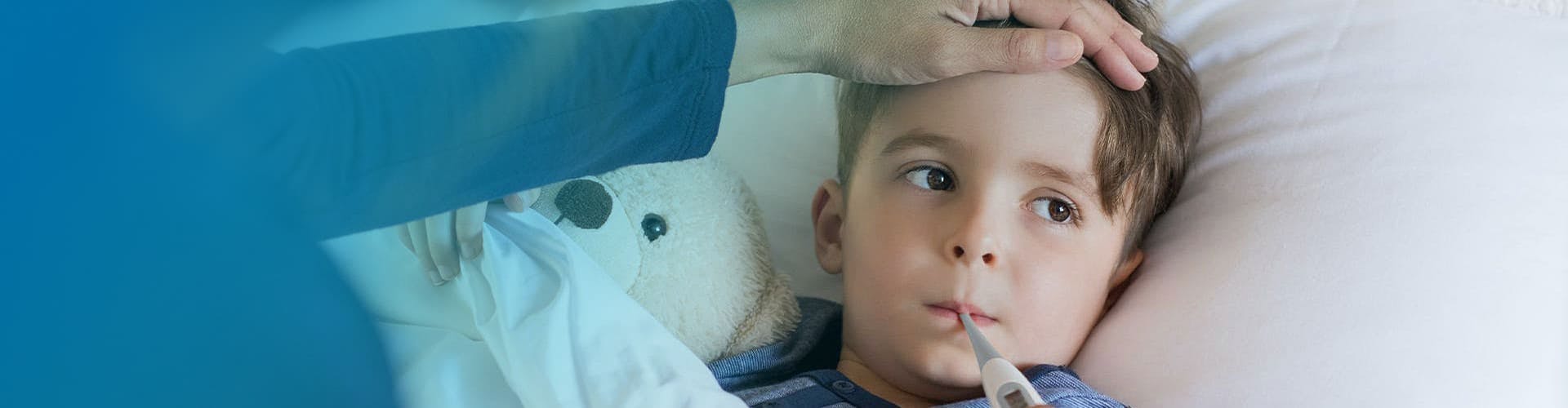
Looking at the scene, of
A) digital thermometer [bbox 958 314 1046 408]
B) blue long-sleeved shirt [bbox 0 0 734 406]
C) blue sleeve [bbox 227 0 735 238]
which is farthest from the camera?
digital thermometer [bbox 958 314 1046 408]

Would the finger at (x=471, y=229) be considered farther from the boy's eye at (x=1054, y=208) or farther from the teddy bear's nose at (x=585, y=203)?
the boy's eye at (x=1054, y=208)

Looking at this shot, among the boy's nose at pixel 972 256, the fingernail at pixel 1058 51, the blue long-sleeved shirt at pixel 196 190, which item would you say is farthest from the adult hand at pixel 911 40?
the blue long-sleeved shirt at pixel 196 190

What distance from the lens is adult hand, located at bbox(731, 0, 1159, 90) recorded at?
0.73 m

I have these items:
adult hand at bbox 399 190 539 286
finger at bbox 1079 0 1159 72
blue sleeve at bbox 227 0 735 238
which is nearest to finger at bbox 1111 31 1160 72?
finger at bbox 1079 0 1159 72

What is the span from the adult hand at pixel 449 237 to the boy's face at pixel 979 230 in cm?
26

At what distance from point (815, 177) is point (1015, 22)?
330 millimetres

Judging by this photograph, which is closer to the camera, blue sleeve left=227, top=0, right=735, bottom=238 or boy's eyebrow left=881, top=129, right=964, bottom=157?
blue sleeve left=227, top=0, right=735, bottom=238

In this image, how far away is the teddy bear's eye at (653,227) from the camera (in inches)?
33.2

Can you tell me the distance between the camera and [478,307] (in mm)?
716

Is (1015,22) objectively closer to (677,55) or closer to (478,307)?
(677,55)

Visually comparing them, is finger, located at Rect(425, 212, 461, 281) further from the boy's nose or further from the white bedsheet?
the boy's nose

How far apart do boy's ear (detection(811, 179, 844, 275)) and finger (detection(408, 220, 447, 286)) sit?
337 millimetres

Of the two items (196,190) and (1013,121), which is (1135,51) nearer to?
(1013,121)

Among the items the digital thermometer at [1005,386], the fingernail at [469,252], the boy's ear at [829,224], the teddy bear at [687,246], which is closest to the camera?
the digital thermometer at [1005,386]
